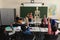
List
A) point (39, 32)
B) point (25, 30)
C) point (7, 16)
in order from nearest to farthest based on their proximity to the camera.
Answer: point (25, 30) < point (39, 32) < point (7, 16)

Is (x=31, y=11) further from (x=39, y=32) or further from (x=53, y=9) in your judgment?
(x=39, y=32)

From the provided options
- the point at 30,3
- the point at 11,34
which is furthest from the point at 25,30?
the point at 30,3

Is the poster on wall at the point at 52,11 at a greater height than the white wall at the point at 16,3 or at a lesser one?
lesser

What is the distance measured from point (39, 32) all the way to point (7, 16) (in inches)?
171

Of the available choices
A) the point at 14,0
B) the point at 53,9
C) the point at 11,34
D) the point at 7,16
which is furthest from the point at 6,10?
the point at 11,34

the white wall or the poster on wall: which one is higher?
the white wall

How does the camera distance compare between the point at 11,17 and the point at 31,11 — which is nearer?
the point at 11,17

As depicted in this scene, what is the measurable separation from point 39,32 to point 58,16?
5.04 m

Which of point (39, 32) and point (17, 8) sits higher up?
point (17, 8)

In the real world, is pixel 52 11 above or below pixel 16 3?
below

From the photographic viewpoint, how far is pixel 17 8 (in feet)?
30.4

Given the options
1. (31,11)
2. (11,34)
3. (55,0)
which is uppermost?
(55,0)

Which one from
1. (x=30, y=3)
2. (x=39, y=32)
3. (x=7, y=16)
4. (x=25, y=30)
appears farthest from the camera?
(x=30, y=3)

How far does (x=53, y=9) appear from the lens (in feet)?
30.6
